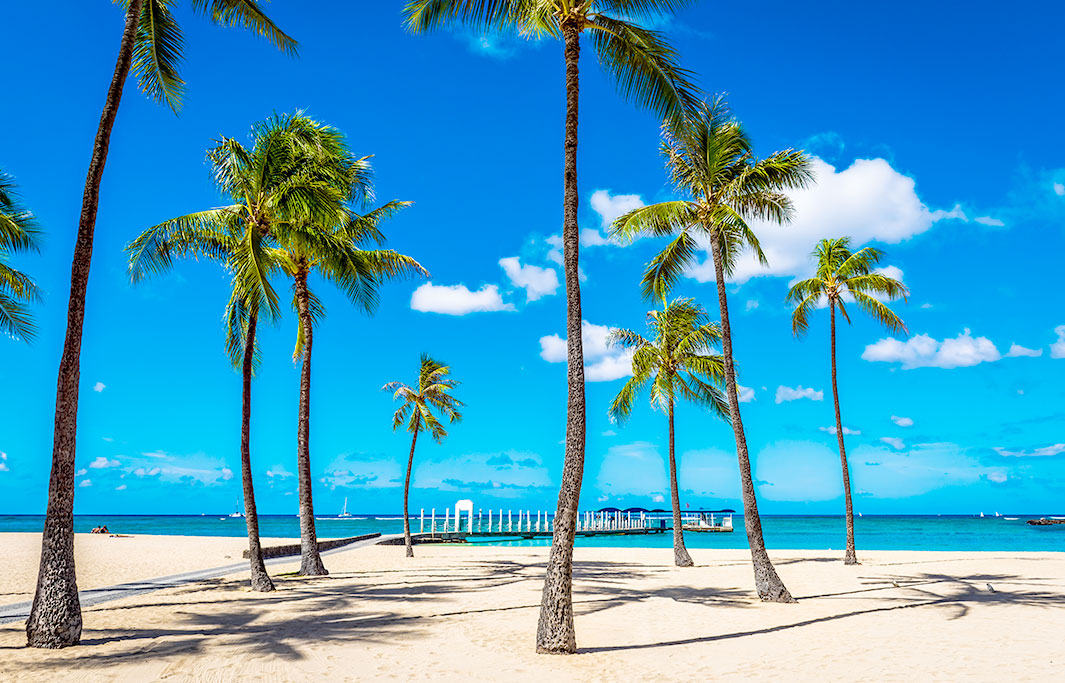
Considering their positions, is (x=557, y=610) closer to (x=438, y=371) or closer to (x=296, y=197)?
(x=296, y=197)

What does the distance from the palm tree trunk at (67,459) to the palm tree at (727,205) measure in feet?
31.6

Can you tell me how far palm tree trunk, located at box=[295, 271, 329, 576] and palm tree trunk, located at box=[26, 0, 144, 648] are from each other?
8.13 meters

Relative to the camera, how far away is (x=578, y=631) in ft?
34.3

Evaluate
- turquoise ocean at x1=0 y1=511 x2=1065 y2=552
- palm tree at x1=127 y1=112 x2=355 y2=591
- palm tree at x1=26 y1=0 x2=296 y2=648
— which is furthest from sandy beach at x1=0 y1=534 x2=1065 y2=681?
turquoise ocean at x1=0 y1=511 x2=1065 y2=552

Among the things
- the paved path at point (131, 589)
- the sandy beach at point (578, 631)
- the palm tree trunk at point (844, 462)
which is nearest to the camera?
the sandy beach at point (578, 631)

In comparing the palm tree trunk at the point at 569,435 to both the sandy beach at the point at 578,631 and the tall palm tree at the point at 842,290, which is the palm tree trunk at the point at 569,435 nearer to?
the sandy beach at the point at 578,631

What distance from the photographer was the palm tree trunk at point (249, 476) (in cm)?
1477

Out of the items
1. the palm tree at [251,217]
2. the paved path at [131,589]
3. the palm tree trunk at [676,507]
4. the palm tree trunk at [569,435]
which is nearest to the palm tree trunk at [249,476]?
the palm tree at [251,217]

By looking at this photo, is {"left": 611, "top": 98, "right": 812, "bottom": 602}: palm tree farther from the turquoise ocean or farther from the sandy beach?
the turquoise ocean

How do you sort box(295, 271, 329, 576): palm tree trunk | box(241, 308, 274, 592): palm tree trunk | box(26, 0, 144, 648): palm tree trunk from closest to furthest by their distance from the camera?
box(26, 0, 144, 648): palm tree trunk, box(241, 308, 274, 592): palm tree trunk, box(295, 271, 329, 576): palm tree trunk

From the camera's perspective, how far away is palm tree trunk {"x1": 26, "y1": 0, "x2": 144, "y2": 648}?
866 cm

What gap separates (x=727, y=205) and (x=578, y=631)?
→ 9.19 metres

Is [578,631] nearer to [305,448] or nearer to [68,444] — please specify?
[68,444]

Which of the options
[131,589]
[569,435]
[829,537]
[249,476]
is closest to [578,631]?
[569,435]
